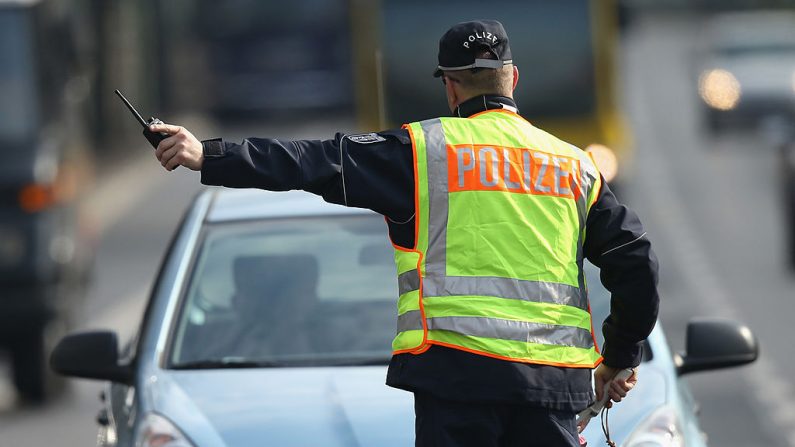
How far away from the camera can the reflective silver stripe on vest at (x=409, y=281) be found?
14.6ft

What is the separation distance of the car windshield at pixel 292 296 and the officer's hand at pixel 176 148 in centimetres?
178

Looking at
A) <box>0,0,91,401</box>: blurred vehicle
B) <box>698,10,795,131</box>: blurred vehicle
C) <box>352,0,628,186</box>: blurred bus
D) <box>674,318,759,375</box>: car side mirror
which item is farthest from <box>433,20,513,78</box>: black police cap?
<box>698,10,795,131</box>: blurred vehicle

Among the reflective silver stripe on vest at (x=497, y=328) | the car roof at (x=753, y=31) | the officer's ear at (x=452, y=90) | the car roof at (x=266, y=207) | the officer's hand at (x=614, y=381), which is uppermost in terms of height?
the officer's ear at (x=452, y=90)

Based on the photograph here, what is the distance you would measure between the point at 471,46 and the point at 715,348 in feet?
6.48

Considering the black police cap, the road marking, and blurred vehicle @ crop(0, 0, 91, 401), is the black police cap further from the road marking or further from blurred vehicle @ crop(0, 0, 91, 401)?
blurred vehicle @ crop(0, 0, 91, 401)

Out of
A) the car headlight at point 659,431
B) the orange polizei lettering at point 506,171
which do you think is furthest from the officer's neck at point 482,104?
the car headlight at point 659,431

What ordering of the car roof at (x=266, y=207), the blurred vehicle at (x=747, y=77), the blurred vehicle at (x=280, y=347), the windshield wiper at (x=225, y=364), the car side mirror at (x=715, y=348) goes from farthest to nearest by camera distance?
the blurred vehicle at (x=747, y=77) → the car roof at (x=266, y=207) → the car side mirror at (x=715, y=348) → the windshield wiper at (x=225, y=364) → the blurred vehicle at (x=280, y=347)

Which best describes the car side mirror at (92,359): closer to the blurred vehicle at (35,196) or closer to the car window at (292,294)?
the car window at (292,294)

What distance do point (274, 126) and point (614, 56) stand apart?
1845 centimetres

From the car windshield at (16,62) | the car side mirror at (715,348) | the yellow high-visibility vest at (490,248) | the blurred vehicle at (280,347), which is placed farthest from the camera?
the car windshield at (16,62)

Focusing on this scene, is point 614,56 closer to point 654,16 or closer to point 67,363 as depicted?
point 67,363

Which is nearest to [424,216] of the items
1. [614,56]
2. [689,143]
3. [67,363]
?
[67,363]

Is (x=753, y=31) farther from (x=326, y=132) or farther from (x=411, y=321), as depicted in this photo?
(x=411, y=321)

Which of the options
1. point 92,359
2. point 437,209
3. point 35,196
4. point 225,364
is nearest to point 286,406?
point 225,364
